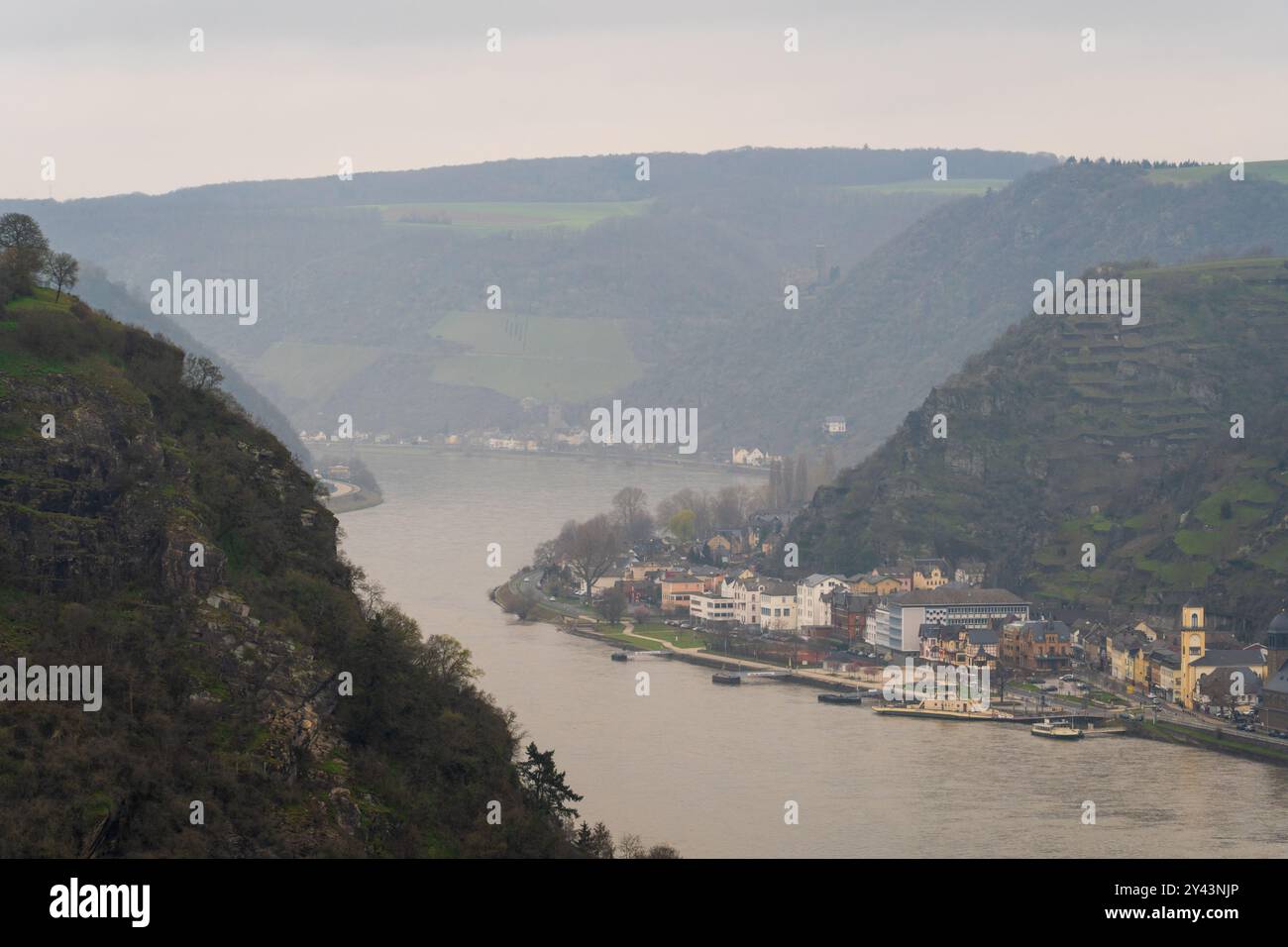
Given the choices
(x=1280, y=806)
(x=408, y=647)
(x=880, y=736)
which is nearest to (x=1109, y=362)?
(x=880, y=736)

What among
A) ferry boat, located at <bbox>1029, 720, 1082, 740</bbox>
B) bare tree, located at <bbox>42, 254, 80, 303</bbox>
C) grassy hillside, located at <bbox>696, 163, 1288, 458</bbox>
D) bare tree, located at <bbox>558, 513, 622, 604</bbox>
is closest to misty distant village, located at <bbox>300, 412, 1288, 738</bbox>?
bare tree, located at <bbox>558, 513, 622, 604</bbox>

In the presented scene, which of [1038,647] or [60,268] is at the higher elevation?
[60,268]

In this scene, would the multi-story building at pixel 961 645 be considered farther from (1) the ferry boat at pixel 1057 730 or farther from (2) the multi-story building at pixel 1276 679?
(2) the multi-story building at pixel 1276 679

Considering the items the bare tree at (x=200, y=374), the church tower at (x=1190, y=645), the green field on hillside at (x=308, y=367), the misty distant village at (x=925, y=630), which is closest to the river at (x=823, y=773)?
the misty distant village at (x=925, y=630)

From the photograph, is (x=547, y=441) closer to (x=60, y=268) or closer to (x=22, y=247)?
(x=60, y=268)

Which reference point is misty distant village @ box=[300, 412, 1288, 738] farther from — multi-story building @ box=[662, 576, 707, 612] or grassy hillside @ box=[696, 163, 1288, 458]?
grassy hillside @ box=[696, 163, 1288, 458]

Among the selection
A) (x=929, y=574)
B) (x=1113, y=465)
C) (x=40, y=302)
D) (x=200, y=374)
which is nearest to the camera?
(x=40, y=302)

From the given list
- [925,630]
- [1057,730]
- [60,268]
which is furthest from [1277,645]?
[60,268]
